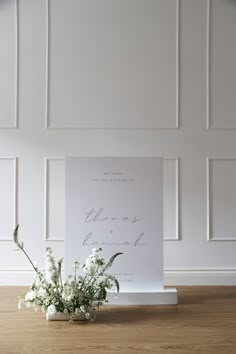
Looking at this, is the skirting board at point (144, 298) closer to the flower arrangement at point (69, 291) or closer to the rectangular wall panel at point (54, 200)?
the flower arrangement at point (69, 291)

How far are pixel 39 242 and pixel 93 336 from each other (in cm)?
121

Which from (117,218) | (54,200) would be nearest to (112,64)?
(54,200)

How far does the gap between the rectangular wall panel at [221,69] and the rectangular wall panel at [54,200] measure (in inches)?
43.2

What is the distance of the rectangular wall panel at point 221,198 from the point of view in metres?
3.12

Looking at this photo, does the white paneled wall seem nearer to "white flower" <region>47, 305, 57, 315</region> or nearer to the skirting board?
the skirting board

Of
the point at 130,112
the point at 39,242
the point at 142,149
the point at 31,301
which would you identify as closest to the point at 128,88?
the point at 130,112

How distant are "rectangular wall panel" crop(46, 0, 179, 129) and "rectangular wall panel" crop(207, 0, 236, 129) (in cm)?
25

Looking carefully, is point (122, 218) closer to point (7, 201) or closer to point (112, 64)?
point (7, 201)

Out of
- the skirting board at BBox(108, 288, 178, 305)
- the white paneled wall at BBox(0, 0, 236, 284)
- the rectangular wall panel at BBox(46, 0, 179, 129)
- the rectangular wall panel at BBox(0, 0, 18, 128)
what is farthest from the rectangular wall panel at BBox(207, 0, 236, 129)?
the rectangular wall panel at BBox(0, 0, 18, 128)

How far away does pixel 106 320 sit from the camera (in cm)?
223

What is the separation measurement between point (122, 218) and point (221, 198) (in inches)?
36.0

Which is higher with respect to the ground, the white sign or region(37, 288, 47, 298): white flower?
the white sign

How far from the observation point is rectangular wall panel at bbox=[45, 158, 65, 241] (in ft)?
10.2

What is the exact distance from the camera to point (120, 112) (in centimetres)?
311
